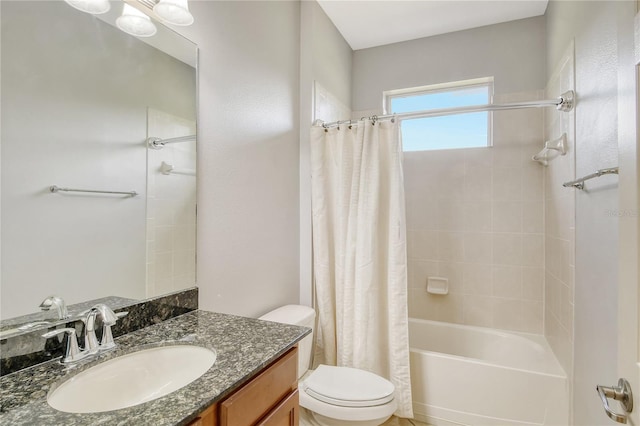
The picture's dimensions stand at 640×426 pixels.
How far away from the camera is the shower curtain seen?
6.50ft

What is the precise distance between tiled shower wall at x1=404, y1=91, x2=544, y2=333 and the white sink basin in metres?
2.22

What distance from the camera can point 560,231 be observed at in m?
2.03

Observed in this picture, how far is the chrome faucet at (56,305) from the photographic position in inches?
36.1

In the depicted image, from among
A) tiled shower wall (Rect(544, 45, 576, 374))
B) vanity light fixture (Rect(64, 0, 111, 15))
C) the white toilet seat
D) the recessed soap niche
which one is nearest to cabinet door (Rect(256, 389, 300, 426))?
the white toilet seat

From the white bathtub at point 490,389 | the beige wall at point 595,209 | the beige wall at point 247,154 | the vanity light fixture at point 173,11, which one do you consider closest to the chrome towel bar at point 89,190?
the beige wall at point 247,154

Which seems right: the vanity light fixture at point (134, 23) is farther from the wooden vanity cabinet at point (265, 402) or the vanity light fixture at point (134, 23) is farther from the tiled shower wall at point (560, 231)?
the tiled shower wall at point (560, 231)

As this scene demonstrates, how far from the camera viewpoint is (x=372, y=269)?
2.02 metres

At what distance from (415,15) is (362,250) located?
6.20 ft

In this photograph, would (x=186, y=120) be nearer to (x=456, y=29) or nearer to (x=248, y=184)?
(x=248, y=184)

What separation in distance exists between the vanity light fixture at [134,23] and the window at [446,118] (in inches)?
75.5

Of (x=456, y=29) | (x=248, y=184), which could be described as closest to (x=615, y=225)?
(x=248, y=184)

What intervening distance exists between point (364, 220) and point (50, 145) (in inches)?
61.1

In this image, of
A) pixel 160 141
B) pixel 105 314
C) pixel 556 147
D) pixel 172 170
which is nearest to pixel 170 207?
pixel 172 170

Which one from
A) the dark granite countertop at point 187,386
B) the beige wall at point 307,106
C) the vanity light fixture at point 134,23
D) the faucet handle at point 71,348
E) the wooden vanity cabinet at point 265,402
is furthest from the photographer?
the beige wall at point 307,106
